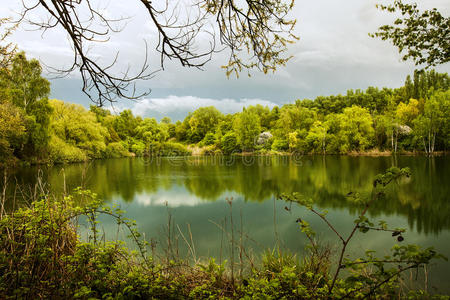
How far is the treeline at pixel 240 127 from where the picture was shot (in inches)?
771

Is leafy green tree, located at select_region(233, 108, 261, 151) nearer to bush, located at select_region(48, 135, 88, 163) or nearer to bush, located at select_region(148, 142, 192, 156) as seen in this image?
bush, located at select_region(148, 142, 192, 156)

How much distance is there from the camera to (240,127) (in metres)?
42.2

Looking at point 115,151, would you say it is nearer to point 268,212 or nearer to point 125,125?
point 125,125

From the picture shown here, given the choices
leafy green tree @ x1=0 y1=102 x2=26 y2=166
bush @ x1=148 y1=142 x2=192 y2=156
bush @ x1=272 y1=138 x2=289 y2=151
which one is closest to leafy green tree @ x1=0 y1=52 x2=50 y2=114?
leafy green tree @ x1=0 y1=102 x2=26 y2=166

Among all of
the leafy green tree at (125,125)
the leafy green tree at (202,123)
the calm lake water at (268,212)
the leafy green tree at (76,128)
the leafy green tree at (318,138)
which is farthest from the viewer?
the leafy green tree at (202,123)

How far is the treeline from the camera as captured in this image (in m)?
19.6

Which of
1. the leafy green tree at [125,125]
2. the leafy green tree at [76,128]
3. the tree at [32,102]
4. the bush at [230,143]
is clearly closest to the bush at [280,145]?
the bush at [230,143]

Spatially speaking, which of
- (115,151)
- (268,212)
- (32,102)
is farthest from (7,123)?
(115,151)

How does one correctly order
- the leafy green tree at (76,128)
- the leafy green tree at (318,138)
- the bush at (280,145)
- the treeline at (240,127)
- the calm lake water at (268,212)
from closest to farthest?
the calm lake water at (268,212) < the treeline at (240,127) < the leafy green tree at (76,128) < the leafy green tree at (318,138) < the bush at (280,145)

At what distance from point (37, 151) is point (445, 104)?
4210 cm

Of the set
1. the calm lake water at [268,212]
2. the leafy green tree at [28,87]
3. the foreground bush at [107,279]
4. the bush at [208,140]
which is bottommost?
the calm lake water at [268,212]

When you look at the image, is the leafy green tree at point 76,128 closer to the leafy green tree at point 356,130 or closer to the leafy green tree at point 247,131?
the leafy green tree at point 247,131

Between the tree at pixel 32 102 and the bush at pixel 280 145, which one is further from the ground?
the tree at pixel 32 102

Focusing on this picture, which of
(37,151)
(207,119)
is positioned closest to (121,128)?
(207,119)
